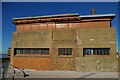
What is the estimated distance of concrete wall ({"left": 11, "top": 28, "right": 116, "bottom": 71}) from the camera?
18375mm

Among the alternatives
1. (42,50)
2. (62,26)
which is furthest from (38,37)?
(62,26)

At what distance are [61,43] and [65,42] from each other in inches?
17.3

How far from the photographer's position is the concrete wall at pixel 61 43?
723 inches

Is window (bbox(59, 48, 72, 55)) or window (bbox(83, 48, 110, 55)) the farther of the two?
window (bbox(59, 48, 72, 55))

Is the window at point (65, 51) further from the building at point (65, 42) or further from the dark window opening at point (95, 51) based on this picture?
the dark window opening at point (95, 51)

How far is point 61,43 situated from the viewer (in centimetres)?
1916

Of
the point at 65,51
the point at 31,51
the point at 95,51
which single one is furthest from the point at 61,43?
the point at 31,51

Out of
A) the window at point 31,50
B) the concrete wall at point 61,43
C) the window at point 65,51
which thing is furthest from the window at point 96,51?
the window at point 31,50

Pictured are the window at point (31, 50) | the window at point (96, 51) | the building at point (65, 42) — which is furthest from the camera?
the window at point (31, 50)

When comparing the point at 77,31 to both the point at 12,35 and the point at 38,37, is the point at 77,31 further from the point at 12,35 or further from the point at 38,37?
the point at 12,35

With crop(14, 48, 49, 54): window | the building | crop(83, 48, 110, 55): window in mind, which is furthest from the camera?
crop(14, 48, 49, 54): window

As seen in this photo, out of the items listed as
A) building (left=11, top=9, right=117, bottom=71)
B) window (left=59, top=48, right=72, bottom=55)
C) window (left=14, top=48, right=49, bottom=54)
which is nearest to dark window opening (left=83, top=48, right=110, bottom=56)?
building (left=11, top=9, right=117, bottom=71)

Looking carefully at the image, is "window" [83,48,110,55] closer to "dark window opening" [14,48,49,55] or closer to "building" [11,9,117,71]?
"building" [11,9,117,71]

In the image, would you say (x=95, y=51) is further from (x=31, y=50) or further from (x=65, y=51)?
(x=31, y=50)
